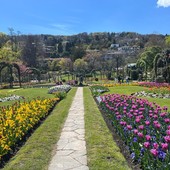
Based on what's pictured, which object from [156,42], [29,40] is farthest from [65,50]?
[156,42]

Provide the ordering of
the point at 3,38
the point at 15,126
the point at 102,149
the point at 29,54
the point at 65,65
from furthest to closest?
the point at 3,38, the point at 29,54, the point at 65,65, the point at 15,126, the point at 102,149

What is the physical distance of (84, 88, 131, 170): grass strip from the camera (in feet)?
16.3

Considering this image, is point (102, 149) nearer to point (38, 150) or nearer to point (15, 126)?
point (38, 150)

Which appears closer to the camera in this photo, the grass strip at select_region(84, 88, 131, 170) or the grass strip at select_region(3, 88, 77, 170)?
the grass strip at select_region(84, 88, 131, 170)

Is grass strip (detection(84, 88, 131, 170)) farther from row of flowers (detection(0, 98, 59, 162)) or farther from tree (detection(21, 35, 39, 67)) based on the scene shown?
tree (detection(21, 35, 39, 67))

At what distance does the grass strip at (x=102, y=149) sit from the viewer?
4.98 metres

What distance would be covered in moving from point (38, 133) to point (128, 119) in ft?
8.15

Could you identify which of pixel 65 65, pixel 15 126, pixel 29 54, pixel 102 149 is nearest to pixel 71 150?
pixel 102 149

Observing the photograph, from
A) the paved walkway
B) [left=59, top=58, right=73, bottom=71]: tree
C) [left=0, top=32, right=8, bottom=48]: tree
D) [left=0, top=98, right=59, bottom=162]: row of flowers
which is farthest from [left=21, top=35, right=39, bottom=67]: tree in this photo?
the paved walkway

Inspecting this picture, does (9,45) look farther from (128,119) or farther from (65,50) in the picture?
(128,119)

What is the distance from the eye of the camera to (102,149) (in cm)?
591

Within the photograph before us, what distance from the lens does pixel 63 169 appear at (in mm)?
4836

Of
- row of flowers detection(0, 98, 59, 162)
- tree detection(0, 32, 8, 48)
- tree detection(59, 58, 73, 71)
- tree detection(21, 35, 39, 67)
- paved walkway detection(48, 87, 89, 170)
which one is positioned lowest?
paved walkway detection(48, 87, 89, 170)

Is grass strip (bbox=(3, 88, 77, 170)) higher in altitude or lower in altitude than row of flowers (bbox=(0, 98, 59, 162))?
lower
